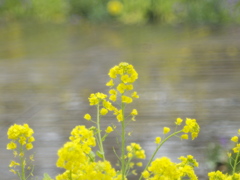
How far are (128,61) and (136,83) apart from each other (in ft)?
4.62

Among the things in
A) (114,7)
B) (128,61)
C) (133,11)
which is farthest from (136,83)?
(114,7)

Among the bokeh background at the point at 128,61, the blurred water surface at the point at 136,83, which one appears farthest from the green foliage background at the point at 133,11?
the blurred water surface at the point at 136,83

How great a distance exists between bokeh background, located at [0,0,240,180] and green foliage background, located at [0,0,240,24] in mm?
20

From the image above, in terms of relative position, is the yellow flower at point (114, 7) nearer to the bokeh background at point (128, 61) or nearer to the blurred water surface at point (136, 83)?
the bokeh background at point (128, 61)

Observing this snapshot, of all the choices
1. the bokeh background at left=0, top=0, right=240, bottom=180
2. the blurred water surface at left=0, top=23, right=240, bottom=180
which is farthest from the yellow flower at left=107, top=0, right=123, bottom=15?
the blurred water surface at left=0, top=23, right=240, bottom=180

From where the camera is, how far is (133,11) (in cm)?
1239

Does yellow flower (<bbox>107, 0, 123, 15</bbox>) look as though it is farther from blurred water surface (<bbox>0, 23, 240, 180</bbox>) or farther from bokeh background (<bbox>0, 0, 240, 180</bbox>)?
blurred water surface (<bbox>0, 23, 240, 180</bbox>)

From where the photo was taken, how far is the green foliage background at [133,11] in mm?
11445

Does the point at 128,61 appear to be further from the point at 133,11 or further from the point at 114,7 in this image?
the point at 114,7

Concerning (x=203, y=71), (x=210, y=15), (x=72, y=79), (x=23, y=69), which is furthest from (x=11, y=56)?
(x=210, y=15)

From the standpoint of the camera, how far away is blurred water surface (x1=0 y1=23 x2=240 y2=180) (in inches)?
155

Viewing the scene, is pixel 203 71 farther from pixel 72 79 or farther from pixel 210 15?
pixel 210 15

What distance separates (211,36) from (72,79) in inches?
145

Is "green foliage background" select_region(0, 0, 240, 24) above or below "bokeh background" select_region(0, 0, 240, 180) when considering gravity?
above
